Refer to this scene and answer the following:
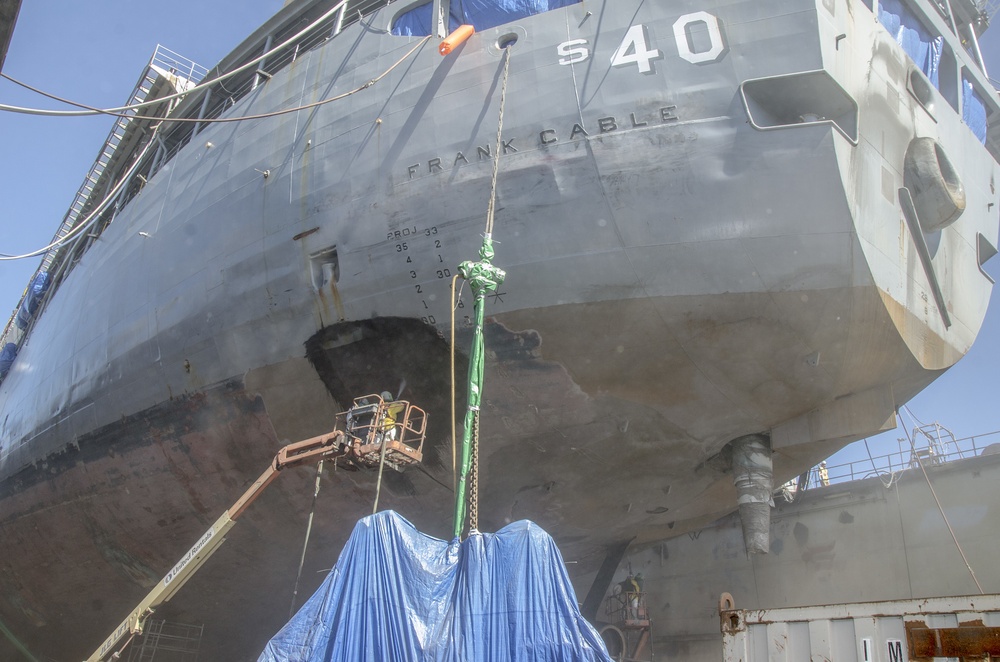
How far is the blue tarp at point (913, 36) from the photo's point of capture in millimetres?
9414

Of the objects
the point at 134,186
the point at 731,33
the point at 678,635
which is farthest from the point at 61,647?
the point at 731,33

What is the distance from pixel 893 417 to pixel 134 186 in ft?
50.2

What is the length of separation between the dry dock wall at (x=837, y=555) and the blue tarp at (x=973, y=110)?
203 inches

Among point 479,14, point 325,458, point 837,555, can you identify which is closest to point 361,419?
point 325,458

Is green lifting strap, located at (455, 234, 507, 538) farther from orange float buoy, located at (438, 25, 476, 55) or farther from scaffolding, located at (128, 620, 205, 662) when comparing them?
scaffolding, located at (128, 620, 205, 662)

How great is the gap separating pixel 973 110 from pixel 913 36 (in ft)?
8.40

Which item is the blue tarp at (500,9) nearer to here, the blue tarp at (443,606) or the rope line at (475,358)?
the rope line at (475,358)

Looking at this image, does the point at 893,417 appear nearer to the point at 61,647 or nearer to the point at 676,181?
the point at 676,181

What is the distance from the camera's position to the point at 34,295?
68.0 ft

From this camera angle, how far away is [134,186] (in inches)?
638

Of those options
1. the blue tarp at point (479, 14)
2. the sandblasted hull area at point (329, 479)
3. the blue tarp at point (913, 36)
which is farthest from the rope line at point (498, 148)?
the blue tarp at point (913, 36)

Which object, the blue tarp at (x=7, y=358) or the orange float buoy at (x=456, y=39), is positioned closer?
the orange float buoy at (x=456, y=39)

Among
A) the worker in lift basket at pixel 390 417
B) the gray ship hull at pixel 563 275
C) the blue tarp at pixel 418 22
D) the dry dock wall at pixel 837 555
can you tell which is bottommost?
the dry dock wall at pixel 837 555

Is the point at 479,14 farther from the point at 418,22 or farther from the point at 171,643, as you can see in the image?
the point at 171,643
